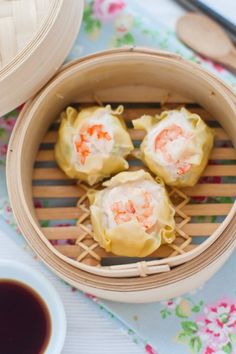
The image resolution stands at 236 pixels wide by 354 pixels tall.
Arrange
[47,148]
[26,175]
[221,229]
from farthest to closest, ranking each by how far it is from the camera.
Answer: [47,148]
[26,175]
[221,229]

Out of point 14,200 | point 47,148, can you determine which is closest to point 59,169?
point 47,148

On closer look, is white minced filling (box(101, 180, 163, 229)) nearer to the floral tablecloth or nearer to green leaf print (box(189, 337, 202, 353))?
the floral tablecloth

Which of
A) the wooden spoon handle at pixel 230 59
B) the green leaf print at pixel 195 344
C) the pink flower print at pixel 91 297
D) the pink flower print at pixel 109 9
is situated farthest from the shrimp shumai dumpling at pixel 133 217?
the pink flower print at pixel 109 9

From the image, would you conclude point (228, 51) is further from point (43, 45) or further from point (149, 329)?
point (149, 329)

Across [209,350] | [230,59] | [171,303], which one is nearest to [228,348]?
[209,350]

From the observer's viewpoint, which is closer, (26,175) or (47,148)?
(26,175)

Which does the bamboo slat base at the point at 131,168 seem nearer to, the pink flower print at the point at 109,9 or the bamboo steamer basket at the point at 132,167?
the bamboo steamer basket at the point at 132,167
